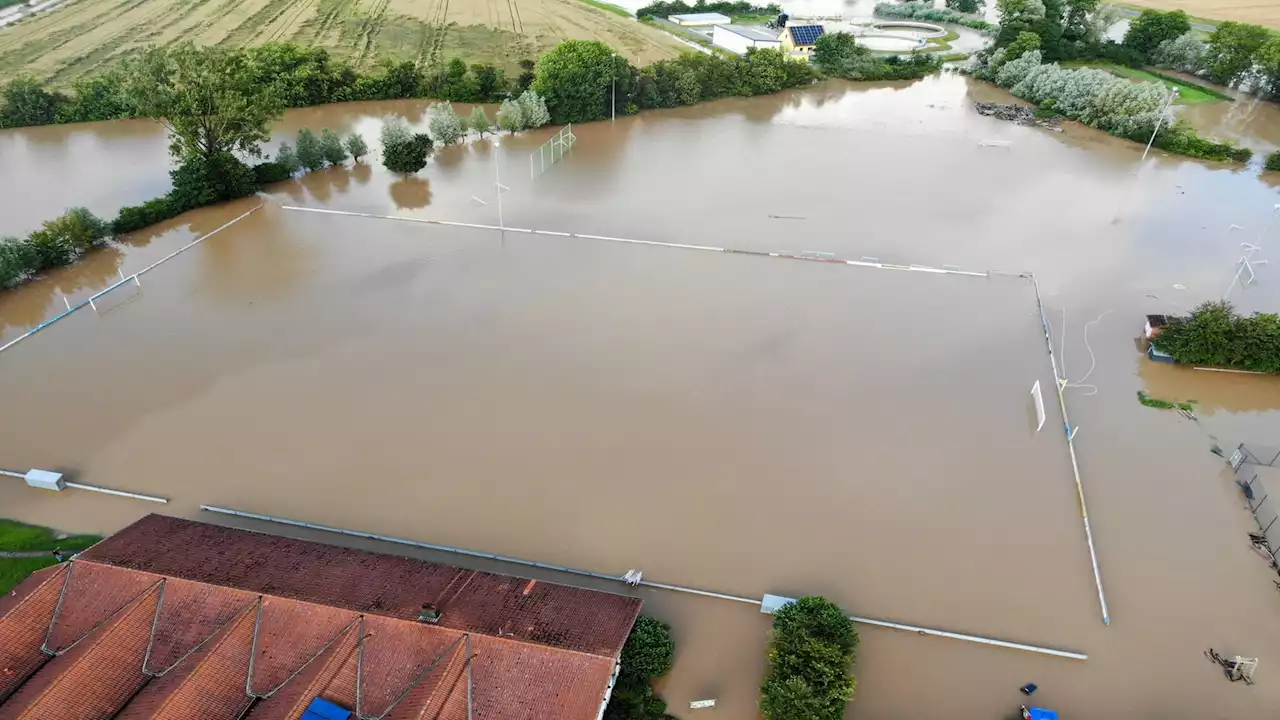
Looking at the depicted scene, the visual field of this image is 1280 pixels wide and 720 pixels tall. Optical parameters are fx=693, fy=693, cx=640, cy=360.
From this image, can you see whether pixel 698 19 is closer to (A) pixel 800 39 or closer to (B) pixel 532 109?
(A) pixel 800 39

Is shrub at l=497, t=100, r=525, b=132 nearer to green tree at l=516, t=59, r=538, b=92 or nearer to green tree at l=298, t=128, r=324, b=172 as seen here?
green tree at l=516, t=59, r=538, b=92

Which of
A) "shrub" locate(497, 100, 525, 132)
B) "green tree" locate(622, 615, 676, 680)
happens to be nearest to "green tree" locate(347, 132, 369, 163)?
"shrub" locate(497, 100, 525, 132)

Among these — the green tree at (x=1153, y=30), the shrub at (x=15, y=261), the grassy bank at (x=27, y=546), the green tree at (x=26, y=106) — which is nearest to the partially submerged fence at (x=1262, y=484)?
the grassy bank at (x=27, y=546)

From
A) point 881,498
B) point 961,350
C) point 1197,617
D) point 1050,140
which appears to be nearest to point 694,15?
point 1050,140

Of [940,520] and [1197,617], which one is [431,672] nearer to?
[940,520]

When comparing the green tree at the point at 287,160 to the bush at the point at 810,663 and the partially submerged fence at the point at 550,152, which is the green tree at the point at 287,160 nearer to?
the partially submerged fence at the point at 550,152
